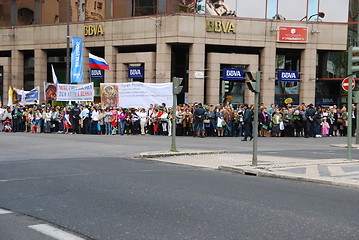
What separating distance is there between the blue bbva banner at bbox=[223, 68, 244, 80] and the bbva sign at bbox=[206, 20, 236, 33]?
9.56ft

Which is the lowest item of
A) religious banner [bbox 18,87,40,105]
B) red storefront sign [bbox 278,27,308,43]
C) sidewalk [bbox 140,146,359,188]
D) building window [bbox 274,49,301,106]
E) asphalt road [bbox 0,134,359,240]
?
asphalt road [bbox 0,134,359,240]

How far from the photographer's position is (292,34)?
34750 mm

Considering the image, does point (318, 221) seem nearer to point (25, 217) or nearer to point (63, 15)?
point (25, 217)

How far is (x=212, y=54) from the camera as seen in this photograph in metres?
34.3

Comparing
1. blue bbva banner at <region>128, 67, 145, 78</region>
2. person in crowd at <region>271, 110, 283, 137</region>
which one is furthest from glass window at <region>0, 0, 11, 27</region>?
person in crowd at <region>271, 110, 283, 137</region>

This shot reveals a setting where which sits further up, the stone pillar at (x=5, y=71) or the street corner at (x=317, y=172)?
the stone pillar at (x=5, y=71)

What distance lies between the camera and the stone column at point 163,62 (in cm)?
3447

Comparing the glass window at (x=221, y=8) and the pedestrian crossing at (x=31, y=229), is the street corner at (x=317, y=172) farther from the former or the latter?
the glass window at (x=221, y=8)

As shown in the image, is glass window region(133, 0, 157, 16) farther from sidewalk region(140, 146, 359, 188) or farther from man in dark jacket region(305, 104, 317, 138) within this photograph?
sidewalk region(140, 146, 359, 188)

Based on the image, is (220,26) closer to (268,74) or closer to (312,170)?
(268,74)

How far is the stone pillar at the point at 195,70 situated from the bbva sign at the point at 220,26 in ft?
4.70

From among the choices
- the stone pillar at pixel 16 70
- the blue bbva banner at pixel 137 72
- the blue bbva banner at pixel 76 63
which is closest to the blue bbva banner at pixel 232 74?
the blue bbva banner at pixel 137 72

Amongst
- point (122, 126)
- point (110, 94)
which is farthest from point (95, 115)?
point (122, 126)

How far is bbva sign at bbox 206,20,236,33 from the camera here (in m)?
34.2
